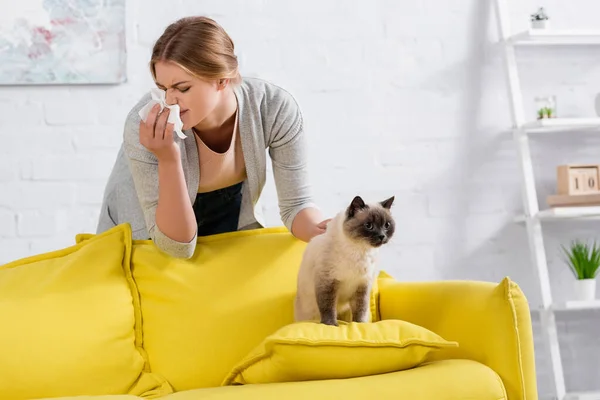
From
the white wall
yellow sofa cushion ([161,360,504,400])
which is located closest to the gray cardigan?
yellow sofa cushion ([161,360,504,400])

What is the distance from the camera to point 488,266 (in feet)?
10.3

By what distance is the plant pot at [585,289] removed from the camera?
118 inches

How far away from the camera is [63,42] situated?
2877mm

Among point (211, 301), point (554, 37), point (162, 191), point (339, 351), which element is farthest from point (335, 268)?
point (554, 37)

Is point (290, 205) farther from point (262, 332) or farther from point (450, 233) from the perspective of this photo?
point (450, 233)

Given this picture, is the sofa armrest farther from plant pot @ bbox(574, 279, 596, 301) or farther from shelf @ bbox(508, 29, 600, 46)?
shelf @ bbox(508, 29, 600, 46)

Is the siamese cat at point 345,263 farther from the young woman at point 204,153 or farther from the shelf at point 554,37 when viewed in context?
the shelf at point 554,37

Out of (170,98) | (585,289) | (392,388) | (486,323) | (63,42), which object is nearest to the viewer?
(392,388)

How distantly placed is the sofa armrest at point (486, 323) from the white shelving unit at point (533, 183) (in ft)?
3.76

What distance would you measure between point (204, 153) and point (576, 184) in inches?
62.9

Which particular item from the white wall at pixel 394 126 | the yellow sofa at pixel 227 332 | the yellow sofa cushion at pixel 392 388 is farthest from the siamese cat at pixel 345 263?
the white wall at pixel 394 126

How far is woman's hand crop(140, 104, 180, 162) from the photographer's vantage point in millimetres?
1815

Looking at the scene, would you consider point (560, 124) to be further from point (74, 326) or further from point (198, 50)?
point (74, 326)

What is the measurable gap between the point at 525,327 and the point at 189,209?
0.81m
